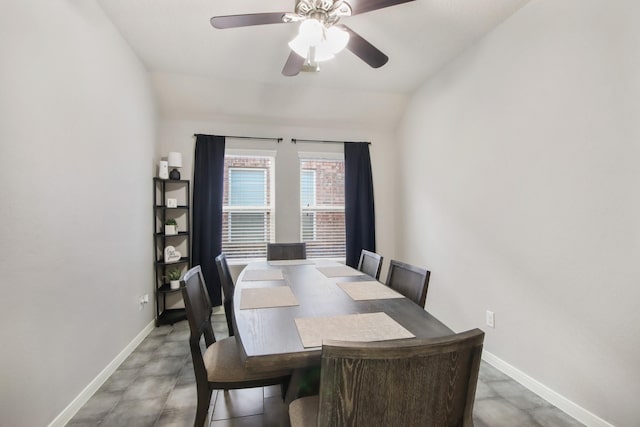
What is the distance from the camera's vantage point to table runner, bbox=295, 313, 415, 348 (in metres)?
1.09

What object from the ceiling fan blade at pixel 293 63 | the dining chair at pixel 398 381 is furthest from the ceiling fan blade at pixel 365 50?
the dining chair at pixel 398 381

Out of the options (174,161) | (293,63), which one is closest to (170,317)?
(174,161)

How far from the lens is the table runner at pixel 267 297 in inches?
58.2

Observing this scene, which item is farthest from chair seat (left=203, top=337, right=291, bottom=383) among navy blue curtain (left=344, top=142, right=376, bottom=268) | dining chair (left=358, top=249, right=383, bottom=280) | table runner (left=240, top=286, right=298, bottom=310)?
navy blue curtain (left=344, top=142, right=376, bottom=268)

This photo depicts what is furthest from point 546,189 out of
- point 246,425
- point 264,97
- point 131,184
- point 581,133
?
point 131,184

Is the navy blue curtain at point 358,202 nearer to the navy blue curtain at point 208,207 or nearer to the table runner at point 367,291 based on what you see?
the navy blue curtain at point 208,207

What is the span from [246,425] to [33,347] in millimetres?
1174

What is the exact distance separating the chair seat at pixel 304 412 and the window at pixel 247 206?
2.78 m

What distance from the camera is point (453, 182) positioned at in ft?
9.46

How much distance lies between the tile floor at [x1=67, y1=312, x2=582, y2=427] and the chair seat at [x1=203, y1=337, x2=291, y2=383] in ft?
1.48

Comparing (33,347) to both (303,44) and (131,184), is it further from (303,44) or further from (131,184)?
(303,44)

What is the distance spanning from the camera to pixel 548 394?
1.92 m

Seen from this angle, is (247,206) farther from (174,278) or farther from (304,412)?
(304,412)

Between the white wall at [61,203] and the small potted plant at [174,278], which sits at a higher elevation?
the white wall at [61,203]
